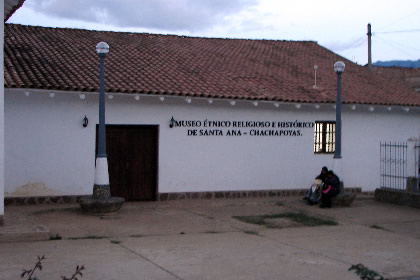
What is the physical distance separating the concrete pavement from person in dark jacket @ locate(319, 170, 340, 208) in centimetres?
31

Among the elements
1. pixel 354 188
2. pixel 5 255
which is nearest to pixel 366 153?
pixel 354 188

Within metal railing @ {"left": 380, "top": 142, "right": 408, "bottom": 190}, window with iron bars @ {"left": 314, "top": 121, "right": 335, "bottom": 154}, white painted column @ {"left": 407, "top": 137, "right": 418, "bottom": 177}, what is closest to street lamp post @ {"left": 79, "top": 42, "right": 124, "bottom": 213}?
window with iron bars @ {"left": 314, "top": 121, "right": 335, "bottom": 154}

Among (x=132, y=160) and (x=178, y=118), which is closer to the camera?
(x=132, y=160)

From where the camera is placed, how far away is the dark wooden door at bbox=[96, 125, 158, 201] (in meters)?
16.8

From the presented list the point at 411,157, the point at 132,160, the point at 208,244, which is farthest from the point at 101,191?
the point at 411,157

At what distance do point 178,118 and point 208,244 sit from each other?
7.00m

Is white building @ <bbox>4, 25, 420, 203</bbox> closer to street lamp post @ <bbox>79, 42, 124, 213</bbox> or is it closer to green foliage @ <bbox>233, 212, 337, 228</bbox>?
street lamp post @ <bbox>79, 42, 124, 213</bbox>

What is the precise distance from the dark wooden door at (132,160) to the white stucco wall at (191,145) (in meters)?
0.28

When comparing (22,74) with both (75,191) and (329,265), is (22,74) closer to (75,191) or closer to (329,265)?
(75,191)

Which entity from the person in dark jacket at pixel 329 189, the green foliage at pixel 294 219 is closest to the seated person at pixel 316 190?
the person in dark jacket at pixel 329 189

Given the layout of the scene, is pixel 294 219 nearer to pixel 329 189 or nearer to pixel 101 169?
pixel 329 189

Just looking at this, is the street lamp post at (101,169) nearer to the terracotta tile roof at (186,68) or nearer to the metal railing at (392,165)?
the terracotta tile roof at (186,68)

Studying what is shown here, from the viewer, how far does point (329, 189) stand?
15953mm

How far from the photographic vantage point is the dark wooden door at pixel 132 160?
1680cm
